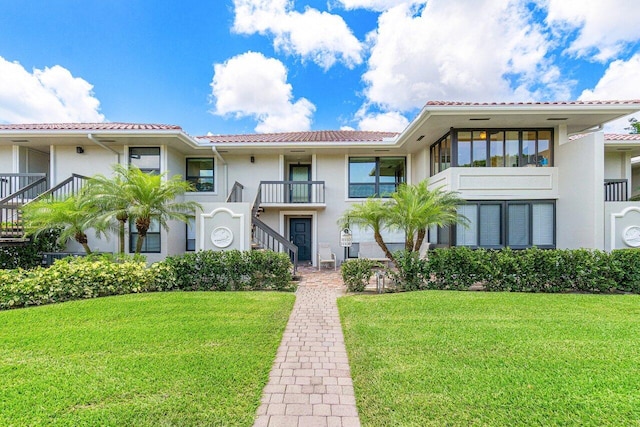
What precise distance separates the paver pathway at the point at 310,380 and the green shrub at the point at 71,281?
4.39 meters

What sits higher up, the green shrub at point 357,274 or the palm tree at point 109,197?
the palm tree at point 109,197

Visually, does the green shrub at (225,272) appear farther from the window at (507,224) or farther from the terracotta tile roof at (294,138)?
the window at (507,224)

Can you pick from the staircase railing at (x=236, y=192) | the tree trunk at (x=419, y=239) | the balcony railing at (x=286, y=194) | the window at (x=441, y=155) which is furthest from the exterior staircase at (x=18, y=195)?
the window at (x=441, y=155)

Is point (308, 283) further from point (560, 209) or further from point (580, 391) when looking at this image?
point (560, 209)

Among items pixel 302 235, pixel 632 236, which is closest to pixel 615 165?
pixel 632 236

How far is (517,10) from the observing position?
10.6 m

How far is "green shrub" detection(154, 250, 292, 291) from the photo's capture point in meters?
7.43

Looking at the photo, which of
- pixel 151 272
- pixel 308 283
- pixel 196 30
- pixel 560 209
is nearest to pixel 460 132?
pixel 560 209

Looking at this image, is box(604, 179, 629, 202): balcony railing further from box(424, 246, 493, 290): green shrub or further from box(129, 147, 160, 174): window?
box(129, 147, 160, 174): window

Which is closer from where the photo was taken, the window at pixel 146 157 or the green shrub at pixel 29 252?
the green shrub at pixel 29 252

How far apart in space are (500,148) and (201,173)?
11.6 meters

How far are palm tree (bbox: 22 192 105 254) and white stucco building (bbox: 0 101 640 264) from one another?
118 centimetres

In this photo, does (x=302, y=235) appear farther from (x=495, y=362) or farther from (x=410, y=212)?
(x=495, y=362)

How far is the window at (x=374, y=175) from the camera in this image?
507 inches
